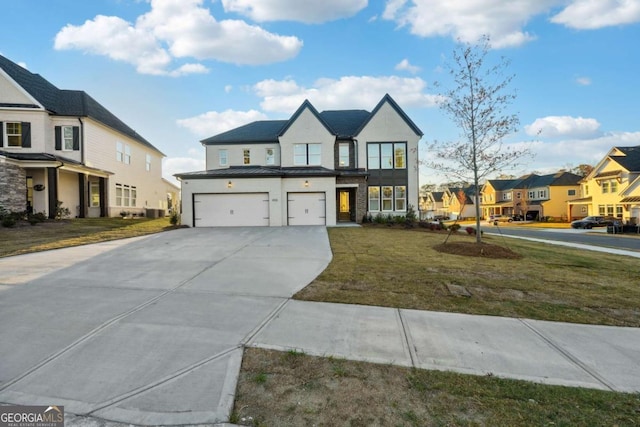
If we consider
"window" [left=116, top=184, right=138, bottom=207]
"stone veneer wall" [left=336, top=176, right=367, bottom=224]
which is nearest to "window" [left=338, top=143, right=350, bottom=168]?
"stone veneer wall" [left=336, top=176, right=367, bottom=224]

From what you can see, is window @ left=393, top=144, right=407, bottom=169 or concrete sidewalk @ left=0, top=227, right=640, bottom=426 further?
window @ left=393, top=144, right=407, bottom=169

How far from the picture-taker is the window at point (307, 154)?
22328 millimetres

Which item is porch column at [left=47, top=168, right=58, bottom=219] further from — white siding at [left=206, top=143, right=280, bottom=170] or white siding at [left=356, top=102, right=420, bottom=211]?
white siding at [left=356, top=102, right=420, bottom=211]

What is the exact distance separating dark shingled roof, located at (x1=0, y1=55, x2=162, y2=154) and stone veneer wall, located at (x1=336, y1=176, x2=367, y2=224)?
1744cm

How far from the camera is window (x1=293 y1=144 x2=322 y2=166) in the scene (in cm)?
2233

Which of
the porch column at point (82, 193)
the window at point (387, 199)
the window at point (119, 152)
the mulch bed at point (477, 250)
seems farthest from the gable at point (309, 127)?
the porch column at point (82, 193)

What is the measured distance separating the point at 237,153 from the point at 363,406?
22.9m

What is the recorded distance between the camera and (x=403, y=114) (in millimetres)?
22312

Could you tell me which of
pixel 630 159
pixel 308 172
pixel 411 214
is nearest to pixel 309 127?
pixel 308 172

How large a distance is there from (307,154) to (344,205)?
4834 millimetres

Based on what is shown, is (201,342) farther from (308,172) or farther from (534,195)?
(534,195)

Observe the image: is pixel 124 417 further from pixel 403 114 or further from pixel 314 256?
pixel 403 114

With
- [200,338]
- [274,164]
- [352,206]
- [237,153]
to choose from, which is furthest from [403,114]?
[200,338]

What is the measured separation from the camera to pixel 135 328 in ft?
14.2
